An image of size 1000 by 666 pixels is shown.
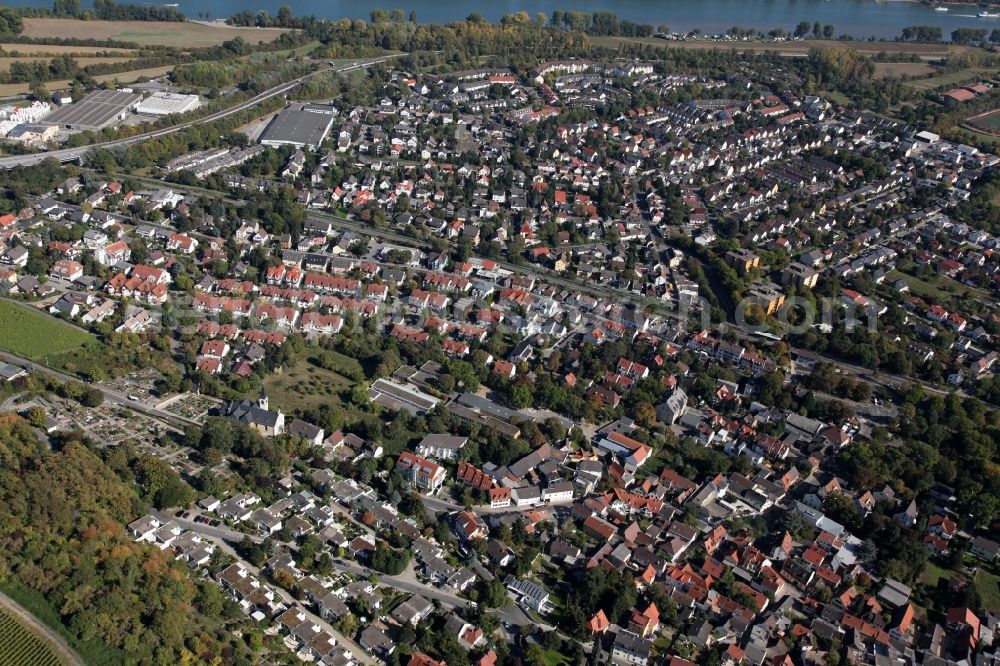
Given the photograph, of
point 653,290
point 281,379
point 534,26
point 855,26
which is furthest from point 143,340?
point 855,26

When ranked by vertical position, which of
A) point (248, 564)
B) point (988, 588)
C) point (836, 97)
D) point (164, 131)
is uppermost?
point (836, 97)

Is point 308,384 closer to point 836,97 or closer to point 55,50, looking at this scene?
point 55,50

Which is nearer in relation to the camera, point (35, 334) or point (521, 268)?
point (35, 334)

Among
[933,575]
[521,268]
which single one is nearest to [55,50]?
[521,268]

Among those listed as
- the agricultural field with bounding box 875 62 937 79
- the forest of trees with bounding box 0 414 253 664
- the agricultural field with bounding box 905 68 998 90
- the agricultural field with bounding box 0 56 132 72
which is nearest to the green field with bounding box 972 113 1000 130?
the agricultural field with bounding box 905 68 998 90

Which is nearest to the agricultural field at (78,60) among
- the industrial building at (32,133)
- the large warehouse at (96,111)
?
the large warehouse at (96,111)

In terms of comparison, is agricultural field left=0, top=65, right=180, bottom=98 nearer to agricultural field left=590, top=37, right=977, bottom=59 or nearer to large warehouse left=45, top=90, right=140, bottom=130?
large warehouse left=45, top=90, right=140, bottom=130

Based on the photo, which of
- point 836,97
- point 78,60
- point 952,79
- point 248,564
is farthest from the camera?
point 952,79

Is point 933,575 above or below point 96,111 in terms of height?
below
